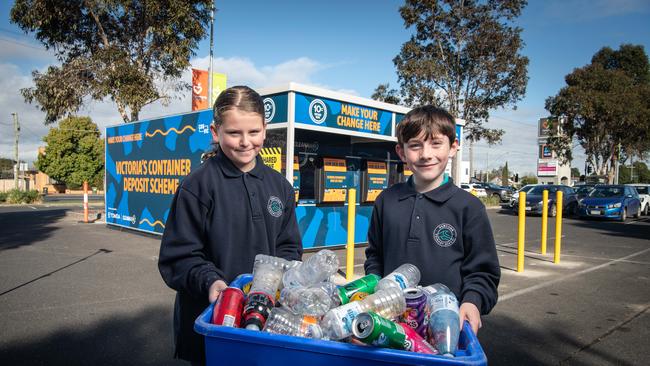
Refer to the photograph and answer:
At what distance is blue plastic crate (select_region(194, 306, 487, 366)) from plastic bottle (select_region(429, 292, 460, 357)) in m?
0.04

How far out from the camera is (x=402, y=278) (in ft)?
5.87

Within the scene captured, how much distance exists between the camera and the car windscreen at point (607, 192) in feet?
69.2

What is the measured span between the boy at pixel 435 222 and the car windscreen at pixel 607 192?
74.0 feet

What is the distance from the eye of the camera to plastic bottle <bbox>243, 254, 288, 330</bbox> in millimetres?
1457

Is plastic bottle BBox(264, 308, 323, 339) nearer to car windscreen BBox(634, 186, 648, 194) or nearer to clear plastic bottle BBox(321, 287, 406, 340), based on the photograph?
clear plastic bottle BBox(321, 287, 406, 340)

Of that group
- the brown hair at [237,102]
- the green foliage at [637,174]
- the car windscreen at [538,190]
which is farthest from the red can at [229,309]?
the green foliage at [637,174]

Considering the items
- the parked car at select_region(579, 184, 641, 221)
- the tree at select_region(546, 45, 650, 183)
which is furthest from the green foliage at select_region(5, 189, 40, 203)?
the tree at select_region(546, 45, 650, 183)

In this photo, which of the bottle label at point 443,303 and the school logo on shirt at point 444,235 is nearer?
the bottle label at point 443,303

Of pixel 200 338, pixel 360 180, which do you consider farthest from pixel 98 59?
pixel 200 338

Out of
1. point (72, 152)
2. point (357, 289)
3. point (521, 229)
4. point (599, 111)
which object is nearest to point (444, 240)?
point (357, 289)

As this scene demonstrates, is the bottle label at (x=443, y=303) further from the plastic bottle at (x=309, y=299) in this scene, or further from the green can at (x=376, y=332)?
the plastic bottle at (x=309, y=299)

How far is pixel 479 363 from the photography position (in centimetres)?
121

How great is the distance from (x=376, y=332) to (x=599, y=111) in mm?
32400

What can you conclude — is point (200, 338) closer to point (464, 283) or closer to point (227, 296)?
point (227, 296)
